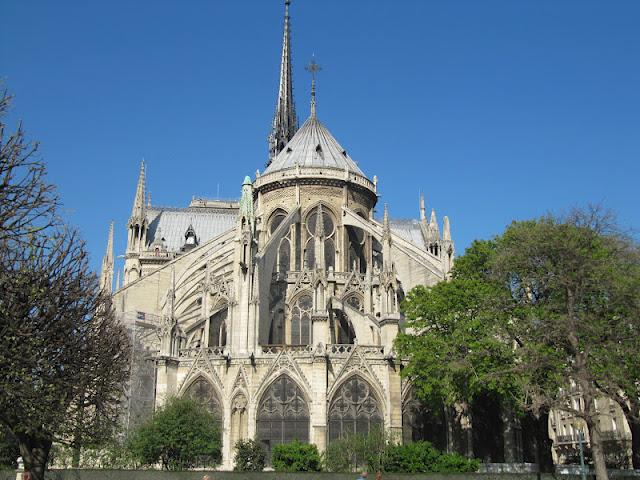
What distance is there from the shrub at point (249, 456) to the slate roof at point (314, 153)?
75.1 feet

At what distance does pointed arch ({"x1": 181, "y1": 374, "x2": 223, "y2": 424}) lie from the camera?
36.2 m

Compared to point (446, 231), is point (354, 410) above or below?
below

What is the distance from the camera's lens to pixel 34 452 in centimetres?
2325

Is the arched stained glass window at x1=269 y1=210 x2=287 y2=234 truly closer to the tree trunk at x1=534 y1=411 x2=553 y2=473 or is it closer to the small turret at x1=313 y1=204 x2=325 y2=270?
the small turret at x1=313 y1=204 x2=325 y2=270

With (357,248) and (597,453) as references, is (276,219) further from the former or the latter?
(597,453)

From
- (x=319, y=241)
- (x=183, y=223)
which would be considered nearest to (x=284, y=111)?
(x=183, y=223)

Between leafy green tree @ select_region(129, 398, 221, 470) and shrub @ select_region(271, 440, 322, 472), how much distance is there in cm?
403

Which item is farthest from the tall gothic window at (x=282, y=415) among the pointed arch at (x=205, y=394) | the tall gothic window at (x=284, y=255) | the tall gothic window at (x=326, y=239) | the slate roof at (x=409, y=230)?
the slate roof at (x=409, y=230)

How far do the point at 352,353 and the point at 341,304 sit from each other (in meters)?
7.22

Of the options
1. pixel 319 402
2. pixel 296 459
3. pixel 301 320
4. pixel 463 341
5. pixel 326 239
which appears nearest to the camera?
pixel 296 459

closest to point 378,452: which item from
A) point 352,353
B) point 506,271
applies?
point 352,353

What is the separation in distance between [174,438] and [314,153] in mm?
26344

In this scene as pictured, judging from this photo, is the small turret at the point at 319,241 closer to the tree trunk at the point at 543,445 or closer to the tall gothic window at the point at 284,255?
the tall gothic window at the point at 284,255

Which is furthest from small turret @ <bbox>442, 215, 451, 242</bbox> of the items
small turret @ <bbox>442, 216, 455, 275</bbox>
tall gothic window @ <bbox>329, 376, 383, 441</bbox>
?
tall gothic window @ <bbox>329, 376, 383, 441</bbox>
